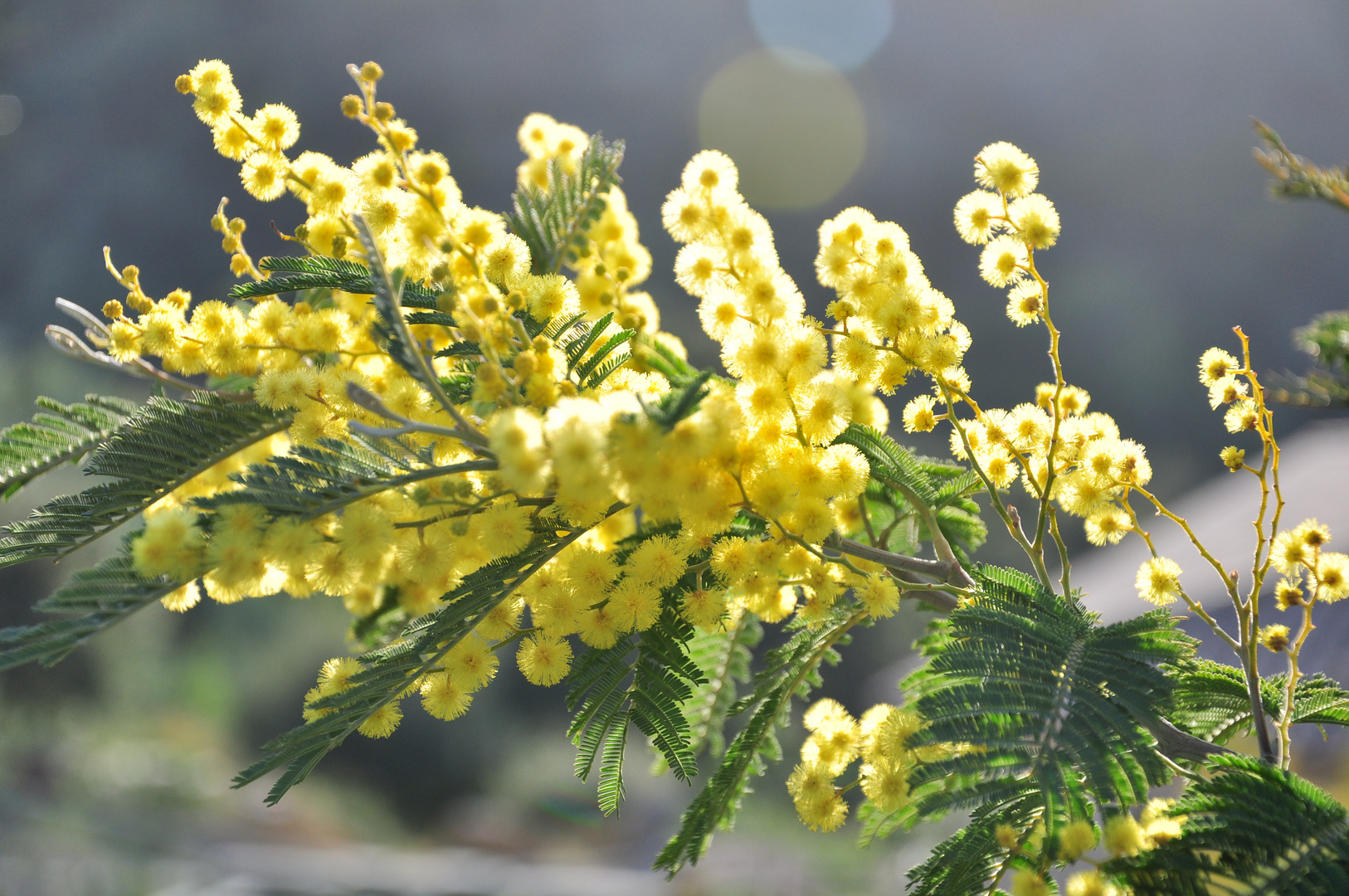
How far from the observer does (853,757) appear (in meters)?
0.74

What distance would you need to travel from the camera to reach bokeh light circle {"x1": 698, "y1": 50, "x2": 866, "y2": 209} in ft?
72.4

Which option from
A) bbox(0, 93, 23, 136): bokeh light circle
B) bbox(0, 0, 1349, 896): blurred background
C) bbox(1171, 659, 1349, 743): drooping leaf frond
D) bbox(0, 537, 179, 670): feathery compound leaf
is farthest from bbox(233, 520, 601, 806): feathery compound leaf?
bbox(0, 93, 23, 136): bokeh light circle

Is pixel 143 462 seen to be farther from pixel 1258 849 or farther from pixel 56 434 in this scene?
pixel 1258 849

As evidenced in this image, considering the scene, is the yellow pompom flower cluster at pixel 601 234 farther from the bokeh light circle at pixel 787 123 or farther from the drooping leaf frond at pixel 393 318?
the bokeh light circle at pixel 787 123

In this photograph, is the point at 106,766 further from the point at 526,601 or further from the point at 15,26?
the point at 15,26

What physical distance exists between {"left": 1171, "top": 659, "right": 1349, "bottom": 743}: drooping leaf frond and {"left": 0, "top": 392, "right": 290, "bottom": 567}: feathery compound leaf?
815 mm

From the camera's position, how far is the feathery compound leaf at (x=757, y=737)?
0.67 meters

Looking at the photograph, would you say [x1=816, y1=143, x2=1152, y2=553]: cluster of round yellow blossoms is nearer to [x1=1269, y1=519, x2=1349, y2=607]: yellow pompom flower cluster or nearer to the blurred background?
[x1=1269, y1=519, x2=1349, y2=607]: yellow pompom flower cluster

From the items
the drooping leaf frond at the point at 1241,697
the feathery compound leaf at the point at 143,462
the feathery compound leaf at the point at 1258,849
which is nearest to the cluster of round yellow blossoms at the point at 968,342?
the drooping leaf frond at the point at 1241,697

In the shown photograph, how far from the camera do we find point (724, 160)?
2.31ft

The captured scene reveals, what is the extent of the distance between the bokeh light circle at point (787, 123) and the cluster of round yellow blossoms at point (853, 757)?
21435 mm

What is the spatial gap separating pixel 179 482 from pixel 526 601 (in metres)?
0.32

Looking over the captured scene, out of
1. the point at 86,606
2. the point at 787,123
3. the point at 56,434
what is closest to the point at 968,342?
the point at 86,606

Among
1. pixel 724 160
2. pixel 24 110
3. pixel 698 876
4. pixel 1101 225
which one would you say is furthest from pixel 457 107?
pixel 724 160
